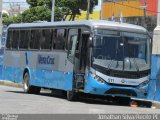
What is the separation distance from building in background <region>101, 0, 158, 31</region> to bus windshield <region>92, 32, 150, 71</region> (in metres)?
32.1

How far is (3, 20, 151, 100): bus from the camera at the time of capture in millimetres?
20922

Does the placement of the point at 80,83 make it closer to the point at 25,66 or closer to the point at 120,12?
the point at 25,66

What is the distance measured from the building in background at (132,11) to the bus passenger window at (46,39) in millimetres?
28698

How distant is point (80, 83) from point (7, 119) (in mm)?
8728

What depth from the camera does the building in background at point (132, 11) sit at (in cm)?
5519

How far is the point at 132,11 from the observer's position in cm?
5866

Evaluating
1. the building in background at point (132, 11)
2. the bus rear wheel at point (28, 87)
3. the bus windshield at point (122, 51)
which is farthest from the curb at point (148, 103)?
the building in background at point (132, 11)

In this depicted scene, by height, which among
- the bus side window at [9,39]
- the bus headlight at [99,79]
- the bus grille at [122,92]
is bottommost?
the bus grille at [122,92]

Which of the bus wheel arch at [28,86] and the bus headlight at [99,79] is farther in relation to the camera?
the bus wheel arch at [28,86]

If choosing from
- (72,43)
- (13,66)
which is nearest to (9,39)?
(13,66)

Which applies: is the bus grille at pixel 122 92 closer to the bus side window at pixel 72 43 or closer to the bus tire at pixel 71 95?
the bus tire at pixel 71 95

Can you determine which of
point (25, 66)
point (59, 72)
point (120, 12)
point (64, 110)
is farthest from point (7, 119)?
point (120, 12)

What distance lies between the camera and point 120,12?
190 ft

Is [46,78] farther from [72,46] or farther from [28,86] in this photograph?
[72,46]
